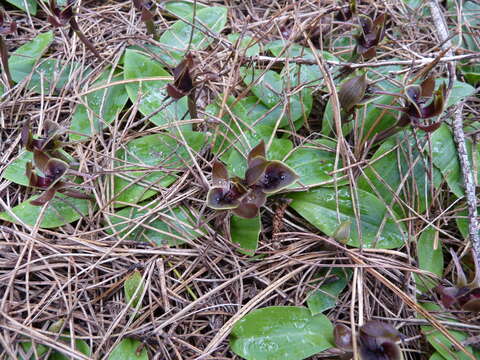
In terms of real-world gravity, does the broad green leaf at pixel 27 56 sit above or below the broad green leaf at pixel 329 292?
above

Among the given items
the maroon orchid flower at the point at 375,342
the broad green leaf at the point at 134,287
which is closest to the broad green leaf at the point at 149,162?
the broad green leaf at the point at 134,287

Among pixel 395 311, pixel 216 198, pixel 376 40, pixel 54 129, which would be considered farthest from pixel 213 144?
pixel 395 311

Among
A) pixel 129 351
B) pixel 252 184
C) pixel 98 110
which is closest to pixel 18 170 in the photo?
pixel 98 110

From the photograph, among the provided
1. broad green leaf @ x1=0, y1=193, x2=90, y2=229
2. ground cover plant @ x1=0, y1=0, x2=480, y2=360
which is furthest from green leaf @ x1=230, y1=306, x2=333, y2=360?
broad green leaf @ x1=0, y1=193, x2=90, y2=229

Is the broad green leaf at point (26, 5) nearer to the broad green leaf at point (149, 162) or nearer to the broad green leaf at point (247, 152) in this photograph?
the broad green leaf at point (149, 162)

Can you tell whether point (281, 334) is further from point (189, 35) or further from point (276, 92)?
point (189, 35)

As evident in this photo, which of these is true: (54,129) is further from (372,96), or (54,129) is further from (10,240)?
(372,96)

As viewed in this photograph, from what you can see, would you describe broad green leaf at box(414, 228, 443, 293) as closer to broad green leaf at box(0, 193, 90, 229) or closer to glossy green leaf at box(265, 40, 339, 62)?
glossy green leaf at box(265, 40, 339, 62)
